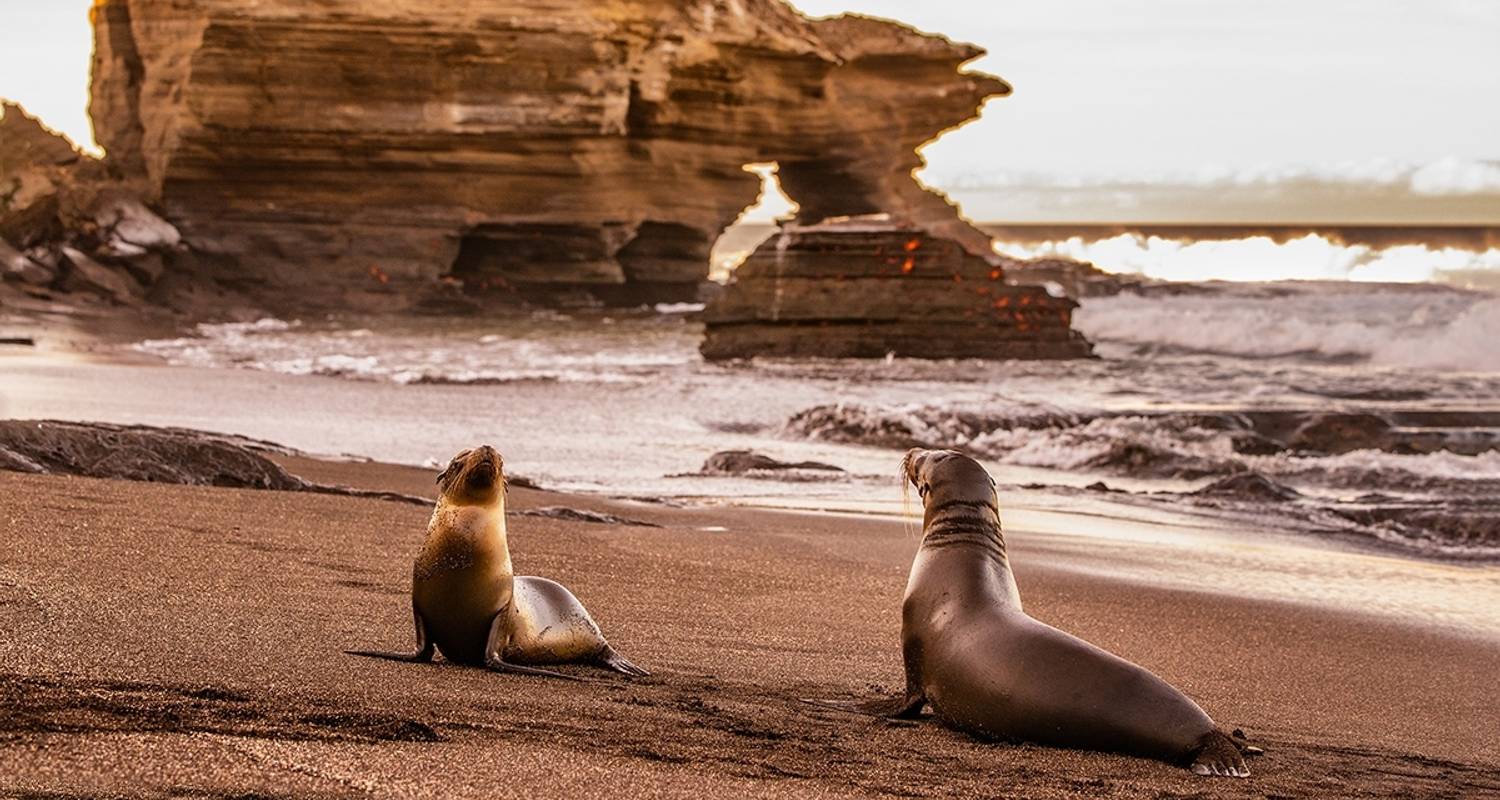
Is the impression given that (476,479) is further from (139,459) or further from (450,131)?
(450,131)

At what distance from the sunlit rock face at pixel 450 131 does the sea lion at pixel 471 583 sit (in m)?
30.0

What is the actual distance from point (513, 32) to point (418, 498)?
2674 cm

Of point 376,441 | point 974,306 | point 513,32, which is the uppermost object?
point 513,32

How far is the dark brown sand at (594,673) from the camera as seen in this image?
2.56 meters

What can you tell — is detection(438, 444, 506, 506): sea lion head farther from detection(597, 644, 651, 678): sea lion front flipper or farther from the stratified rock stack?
the stratified rock stack

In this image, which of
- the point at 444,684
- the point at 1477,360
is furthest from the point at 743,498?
the point at 1477,360

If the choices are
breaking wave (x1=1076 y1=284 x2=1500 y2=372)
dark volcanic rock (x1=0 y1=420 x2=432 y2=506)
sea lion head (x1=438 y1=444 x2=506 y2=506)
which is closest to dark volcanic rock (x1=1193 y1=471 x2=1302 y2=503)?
dark volcanic rock (x1=0 y1=420 x2=432 y2=506)

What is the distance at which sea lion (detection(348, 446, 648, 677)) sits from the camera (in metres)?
3.66

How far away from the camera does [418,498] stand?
280 inches

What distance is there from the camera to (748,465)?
10141 mm

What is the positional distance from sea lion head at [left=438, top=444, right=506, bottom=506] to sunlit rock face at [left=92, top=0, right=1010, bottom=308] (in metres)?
29.9

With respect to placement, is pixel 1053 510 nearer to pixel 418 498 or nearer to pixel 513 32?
pixel 418 498

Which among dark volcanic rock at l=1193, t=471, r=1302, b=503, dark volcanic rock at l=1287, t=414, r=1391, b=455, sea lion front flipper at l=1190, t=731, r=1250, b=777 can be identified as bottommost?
sea lion front flipper at l=1190, t=731, r=1250, b=777

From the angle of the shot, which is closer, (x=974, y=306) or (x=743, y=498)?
(x=743, y=498)
